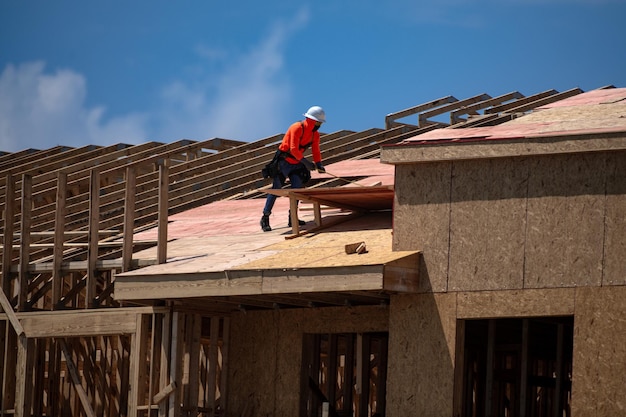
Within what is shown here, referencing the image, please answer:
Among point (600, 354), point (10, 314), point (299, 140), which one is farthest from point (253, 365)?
point (600, 354)

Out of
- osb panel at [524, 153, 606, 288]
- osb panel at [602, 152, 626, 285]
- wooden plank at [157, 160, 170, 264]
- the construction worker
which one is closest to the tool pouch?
the construction worker

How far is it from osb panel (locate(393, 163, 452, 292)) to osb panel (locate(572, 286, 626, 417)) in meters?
2.04

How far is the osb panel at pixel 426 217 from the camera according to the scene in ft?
57.4

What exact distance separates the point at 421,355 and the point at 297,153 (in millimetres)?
5203

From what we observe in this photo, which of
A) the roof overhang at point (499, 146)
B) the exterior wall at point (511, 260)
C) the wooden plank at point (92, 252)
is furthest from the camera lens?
the wooden plank at point (92, 252)

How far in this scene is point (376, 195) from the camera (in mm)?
19656

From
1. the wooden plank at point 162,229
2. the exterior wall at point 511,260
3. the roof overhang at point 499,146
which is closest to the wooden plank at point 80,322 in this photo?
the wooden plank at point 162,229

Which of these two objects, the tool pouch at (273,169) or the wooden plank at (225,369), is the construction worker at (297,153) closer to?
the tool pouch at (273,169)

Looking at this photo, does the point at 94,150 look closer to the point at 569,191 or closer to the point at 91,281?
the point at 91,281

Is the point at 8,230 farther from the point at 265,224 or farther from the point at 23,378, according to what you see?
the point at 265,224

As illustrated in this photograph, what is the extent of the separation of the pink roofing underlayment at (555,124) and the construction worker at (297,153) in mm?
2267

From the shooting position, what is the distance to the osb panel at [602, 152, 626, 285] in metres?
16.2

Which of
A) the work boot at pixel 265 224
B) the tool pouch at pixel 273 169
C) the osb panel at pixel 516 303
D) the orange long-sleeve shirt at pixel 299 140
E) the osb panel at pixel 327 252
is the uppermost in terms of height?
the orange long-sleeve shirt at pixel 299 140

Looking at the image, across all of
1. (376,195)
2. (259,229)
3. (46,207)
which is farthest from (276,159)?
(46,207)
